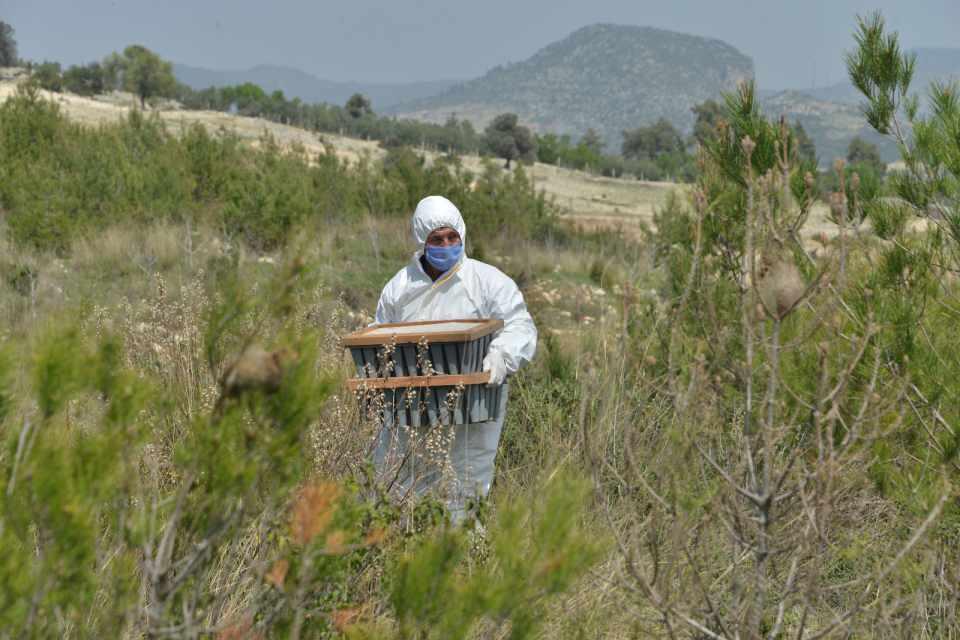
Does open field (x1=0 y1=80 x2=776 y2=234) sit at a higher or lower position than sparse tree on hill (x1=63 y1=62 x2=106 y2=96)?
lower

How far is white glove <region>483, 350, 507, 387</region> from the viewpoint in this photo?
3.16 metres

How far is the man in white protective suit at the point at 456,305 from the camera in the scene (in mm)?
3412

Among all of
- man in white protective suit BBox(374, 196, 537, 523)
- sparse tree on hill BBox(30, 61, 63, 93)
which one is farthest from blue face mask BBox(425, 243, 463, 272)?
sparse tree on hill BBox(30, 61, 63, 93)

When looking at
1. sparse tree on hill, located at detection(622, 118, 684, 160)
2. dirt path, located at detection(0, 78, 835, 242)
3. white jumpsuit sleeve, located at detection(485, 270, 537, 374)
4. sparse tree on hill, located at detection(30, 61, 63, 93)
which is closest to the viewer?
white jumpsuit sleeve, located at detection(485, 270, 537, 374)

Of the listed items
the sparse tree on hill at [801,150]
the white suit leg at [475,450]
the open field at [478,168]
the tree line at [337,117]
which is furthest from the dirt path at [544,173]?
the white suit leg at [475,450]

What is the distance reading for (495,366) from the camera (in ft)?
10.4

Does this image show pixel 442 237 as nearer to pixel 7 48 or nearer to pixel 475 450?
pixel 475 450

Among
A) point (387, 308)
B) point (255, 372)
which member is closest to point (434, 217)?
point (387, 308)

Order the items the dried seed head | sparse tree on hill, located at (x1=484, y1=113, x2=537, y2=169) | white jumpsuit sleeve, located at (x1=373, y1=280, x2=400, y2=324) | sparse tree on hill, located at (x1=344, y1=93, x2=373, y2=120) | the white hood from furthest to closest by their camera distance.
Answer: sparse tree on hill, located at (x1=344, y1=93, x2=373, y2=120) → sparse tree on hill, located at (x1=484, y1=113, x2=537, y2=169) → white jumpsuit sleeve, located at (x1=373, y1=280, x2=400, y2=324) → the white hood → the dried seed head

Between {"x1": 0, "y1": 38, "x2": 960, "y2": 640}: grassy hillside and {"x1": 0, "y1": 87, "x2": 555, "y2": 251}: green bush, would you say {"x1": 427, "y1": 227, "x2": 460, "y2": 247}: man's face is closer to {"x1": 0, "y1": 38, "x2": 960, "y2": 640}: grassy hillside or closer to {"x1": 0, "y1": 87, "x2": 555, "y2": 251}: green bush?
{"x1": 0, "y1": 38, "x2": 960, "y2": 640}: grassy hillside

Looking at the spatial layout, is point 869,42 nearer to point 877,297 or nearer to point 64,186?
point 877,297

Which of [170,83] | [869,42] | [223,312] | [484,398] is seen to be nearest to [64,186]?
[484,398]

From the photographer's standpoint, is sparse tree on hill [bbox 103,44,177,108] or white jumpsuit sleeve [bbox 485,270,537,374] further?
sparse tree on hill [bbox 103,44,177,108]

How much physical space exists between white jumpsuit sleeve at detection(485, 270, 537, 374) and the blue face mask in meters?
0.18
